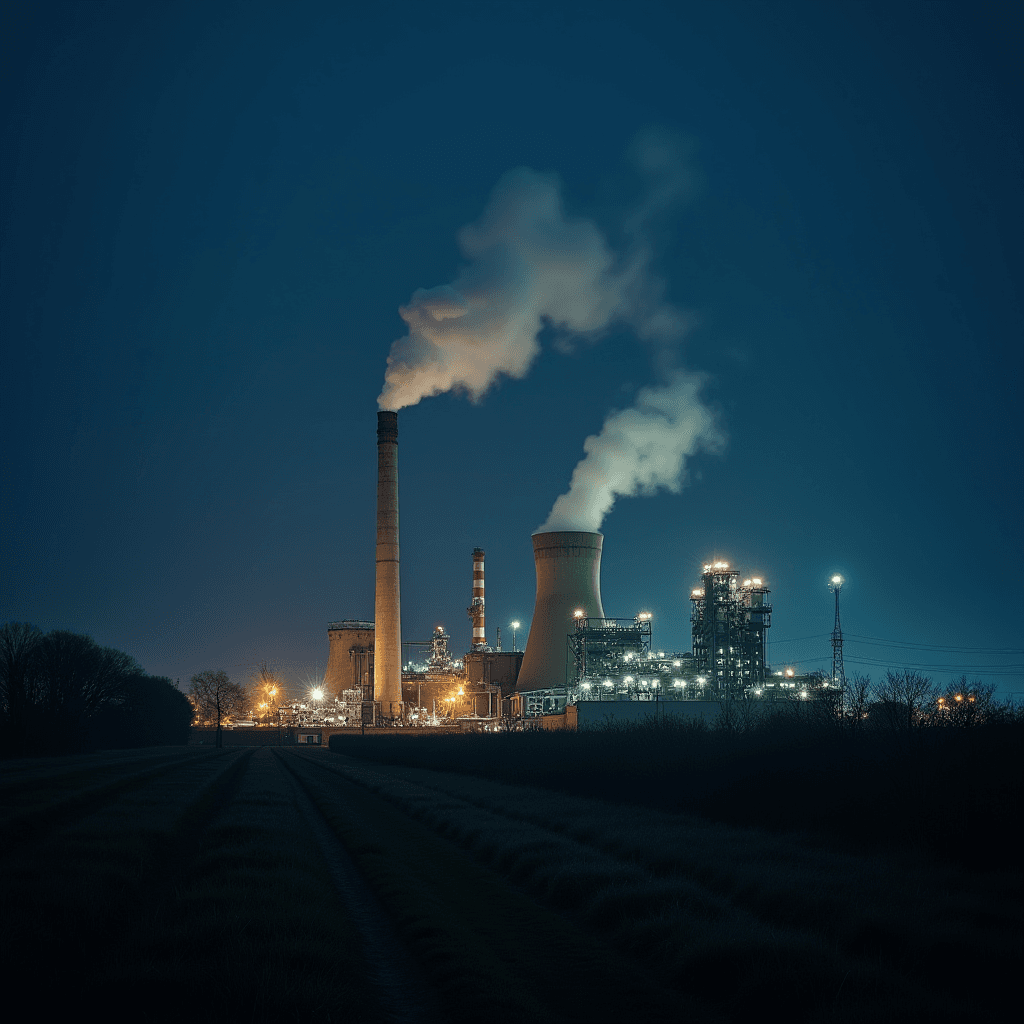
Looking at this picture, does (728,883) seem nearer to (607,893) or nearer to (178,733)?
(607,893)

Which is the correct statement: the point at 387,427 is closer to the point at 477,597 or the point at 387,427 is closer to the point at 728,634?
the point at 477,597

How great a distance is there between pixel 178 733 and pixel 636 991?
66.6 metres

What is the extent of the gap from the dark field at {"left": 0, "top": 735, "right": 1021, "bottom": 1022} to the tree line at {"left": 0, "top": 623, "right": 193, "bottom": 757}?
3813 centimetres

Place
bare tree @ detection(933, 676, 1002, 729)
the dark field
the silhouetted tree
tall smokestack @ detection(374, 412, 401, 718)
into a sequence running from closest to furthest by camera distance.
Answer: the dark field → bare tree @ detection(933, 676, 1002, 729) → the silhouetted tree → tall smokestack @ detection(374, 412, 401, 718)

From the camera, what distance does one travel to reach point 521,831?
43.0 ft

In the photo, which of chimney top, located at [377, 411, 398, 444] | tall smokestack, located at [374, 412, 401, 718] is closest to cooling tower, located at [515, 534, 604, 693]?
tall smokestack, located at [374, 412, 401, 718]

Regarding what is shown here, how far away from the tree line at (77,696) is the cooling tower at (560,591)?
2589 centimetres

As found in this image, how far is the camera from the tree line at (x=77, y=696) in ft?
156

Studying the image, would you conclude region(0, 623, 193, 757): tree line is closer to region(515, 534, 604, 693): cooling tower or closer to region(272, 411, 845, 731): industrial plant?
region(272, 411, 845, 731): industrial plant

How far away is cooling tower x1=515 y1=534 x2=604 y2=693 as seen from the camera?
51.8 meters

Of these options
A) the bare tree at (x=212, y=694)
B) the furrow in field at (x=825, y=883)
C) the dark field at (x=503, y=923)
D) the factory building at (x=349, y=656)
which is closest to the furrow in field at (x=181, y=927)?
the dark field at (x=503, y=923)

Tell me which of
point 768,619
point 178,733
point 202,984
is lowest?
point 178,733

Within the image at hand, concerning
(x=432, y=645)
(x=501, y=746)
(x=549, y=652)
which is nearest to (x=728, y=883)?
(x=501, y=746)

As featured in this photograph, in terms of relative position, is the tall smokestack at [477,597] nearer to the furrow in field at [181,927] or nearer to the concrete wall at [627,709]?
the concrete wall at [627,709]
